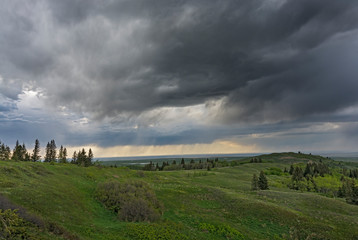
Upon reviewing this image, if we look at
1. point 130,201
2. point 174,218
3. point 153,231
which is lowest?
point 174,218

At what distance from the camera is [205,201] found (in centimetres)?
3759

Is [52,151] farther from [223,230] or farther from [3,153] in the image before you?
[223,230]

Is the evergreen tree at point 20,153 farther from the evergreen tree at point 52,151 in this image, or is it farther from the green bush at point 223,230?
the green bush at point 223,230

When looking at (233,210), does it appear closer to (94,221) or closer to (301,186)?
(94,221)

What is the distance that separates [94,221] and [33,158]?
11385cm

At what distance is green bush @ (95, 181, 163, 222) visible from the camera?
79.5ft

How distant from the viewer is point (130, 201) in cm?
2586

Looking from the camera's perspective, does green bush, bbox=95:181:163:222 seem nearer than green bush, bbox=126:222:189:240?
No

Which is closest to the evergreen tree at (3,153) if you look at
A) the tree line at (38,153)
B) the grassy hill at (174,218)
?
the tree line at (38,153)

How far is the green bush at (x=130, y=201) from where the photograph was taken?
953 inches

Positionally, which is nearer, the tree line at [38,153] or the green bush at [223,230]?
the green bush at [223,230]

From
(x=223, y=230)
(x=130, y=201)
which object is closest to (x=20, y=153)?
(x=130, y=201)

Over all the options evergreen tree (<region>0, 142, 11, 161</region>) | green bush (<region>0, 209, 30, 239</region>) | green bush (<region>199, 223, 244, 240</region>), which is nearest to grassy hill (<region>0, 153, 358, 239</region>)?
green bush (<region>199, 223, 244, 240</region>)

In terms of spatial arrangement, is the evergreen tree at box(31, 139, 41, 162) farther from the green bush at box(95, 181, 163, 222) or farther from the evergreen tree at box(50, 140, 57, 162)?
the green bush at box(95, 181, 163, 222)
